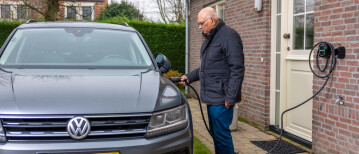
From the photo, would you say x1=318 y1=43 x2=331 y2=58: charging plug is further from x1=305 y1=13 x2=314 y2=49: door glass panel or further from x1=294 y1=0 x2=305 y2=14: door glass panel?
x1=294 y1=0 x2=305 y2=14: door glass panel

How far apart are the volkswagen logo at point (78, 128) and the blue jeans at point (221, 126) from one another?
156cm

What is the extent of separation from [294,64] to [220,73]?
2.55 metres

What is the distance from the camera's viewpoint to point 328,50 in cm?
459

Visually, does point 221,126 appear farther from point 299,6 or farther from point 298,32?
point 299,6

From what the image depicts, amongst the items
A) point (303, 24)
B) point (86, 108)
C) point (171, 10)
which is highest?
point (171, 10)

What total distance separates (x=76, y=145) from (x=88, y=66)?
1217mm

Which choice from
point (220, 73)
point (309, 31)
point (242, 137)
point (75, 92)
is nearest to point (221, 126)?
point (220, 73)

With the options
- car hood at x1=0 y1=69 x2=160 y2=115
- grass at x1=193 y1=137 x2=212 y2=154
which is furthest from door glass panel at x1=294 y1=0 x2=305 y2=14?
car hood at x1=0 y1=69 x2=160 y2=115

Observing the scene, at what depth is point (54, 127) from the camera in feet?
8.54

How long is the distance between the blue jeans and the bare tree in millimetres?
23921

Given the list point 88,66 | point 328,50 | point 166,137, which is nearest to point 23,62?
point 88,66

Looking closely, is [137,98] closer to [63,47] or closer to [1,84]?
[1,84]

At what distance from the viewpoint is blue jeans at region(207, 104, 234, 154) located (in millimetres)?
3812

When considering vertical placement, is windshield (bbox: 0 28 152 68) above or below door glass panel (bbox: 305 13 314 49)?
below
